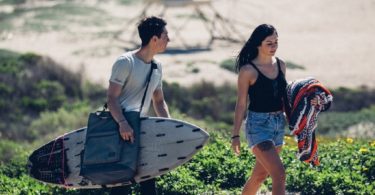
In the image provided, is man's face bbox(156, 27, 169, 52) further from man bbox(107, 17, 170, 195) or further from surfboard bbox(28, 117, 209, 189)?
surfboard bbox(28, 117, 209, 189)

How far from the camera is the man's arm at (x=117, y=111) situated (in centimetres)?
682

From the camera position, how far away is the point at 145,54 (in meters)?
7.02

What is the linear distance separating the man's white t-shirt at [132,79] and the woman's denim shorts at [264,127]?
723 mm

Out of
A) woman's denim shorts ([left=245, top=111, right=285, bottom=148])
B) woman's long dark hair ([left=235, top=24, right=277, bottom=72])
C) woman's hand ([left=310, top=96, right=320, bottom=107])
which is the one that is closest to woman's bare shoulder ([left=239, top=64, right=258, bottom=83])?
woman's long dark hair ([left=235, top=24, right=277, bottom=72])

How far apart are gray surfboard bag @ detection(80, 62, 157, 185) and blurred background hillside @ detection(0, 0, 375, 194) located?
121cm

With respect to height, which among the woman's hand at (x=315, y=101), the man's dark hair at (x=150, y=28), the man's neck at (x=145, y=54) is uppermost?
the man's dark hair at (x=150, y=28)

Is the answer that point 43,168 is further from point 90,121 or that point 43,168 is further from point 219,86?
point 219,86

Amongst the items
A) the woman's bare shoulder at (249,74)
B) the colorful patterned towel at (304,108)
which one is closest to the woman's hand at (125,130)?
the woman's bare shoulder at (249,74)

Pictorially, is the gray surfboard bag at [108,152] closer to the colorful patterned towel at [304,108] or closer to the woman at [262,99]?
the woman at [262,99]

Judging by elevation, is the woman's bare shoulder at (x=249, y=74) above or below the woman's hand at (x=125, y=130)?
above

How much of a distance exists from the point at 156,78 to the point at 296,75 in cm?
1894

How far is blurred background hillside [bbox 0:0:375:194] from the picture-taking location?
9.04m

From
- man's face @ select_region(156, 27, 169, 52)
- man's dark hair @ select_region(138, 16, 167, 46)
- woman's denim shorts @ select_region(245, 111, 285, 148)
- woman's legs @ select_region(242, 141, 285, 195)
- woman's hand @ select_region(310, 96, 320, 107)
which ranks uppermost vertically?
man's dark hair @ select_region(138, 16, 167, 46)

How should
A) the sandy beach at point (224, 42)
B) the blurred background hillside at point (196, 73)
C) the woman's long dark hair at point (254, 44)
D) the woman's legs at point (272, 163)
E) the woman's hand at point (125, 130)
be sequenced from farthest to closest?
the sandy beach at point (224, 42)
the blurred background hillside at point (196, 73)
the woman's long dark hair at point (254, 44)
the woman's legs at point (272, 163)
the woman's hand at point (125, 130)
